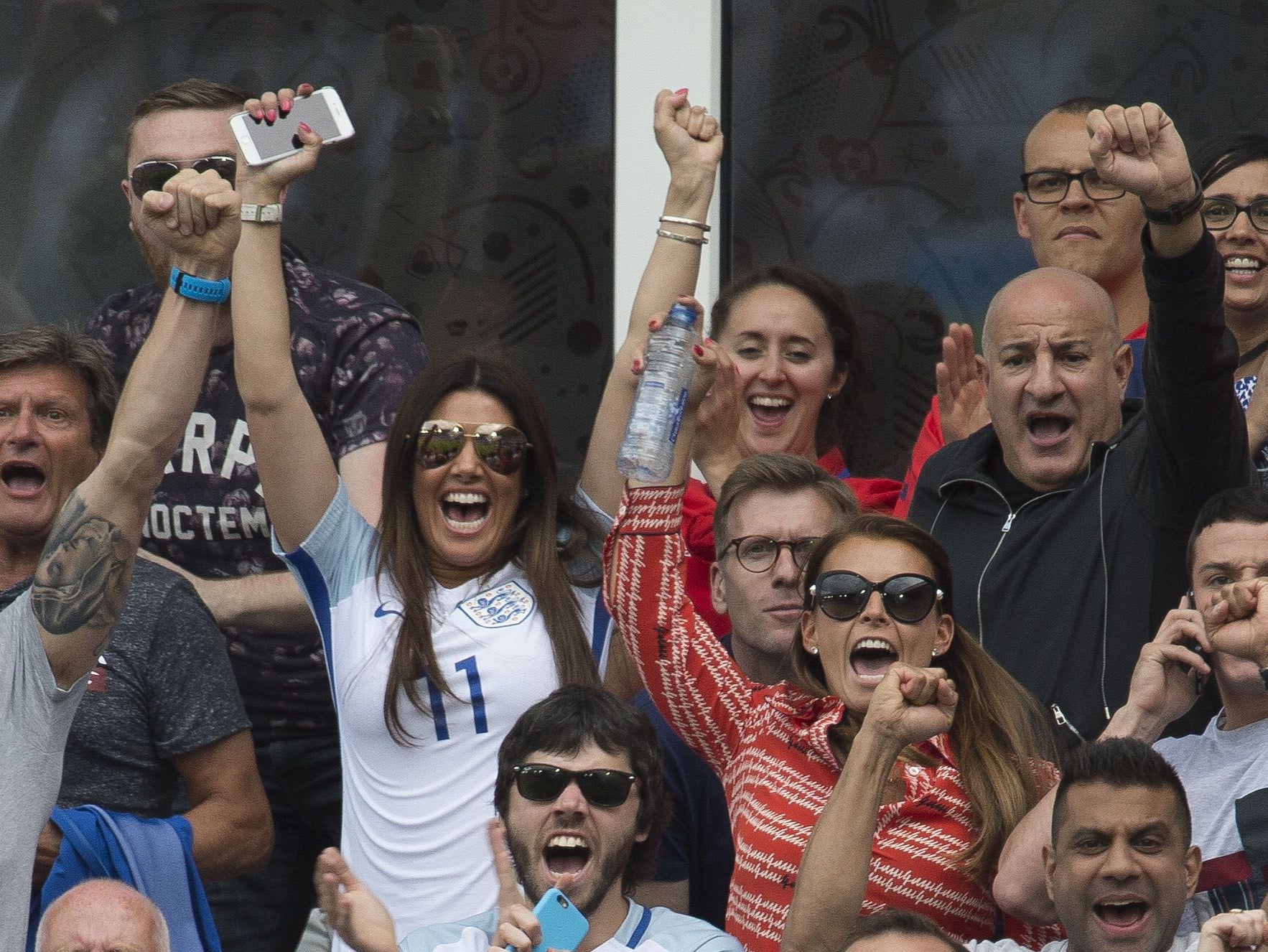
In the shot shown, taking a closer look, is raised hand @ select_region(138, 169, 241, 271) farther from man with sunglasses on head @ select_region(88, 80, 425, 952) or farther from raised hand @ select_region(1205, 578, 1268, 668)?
raised hand @ select_region(1205, 578, 1268, 668)

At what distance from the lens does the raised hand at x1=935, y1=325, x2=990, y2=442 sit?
17.1 feet

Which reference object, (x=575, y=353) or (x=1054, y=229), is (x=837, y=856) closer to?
(x=1054, y=229)

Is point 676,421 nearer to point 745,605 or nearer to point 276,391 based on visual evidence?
point 745,605

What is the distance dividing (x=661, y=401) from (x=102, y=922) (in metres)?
1.42

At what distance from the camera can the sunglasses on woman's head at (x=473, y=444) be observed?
4.45m

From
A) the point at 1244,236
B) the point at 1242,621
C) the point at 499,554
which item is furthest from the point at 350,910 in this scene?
the point at 1244,236

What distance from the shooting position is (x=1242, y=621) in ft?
12.0

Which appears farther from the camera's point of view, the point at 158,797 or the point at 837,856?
the point at 158,797

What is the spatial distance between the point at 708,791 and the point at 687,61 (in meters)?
2.61

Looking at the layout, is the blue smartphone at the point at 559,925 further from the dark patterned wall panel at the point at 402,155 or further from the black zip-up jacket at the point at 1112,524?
the dark patterned wall panel at the point at 402,155

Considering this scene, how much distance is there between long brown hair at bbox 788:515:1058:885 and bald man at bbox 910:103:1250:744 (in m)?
0.23

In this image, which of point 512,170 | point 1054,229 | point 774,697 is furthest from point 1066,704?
point 512,170

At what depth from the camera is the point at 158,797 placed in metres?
4.46

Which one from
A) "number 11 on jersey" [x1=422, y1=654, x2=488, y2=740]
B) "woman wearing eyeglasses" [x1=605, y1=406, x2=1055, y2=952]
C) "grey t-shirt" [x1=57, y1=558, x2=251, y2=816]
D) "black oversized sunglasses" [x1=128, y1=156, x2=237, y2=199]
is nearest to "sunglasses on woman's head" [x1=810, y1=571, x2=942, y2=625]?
"woman wearing eyeglasses" [x1=605, y1=406, x2=1055, y2=952]
